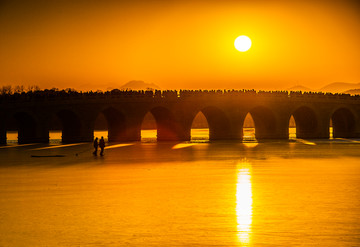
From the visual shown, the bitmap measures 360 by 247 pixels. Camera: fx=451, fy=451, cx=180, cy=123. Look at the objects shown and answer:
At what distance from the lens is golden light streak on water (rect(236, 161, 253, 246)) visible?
33.1 ft

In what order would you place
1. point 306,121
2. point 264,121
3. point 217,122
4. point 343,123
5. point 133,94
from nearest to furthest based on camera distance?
point 133,94, point 217,122, point 264,121, point 306,121, point 343,123

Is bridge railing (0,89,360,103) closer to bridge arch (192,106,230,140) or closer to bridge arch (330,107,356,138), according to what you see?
bridge arch (192,106,230,140)

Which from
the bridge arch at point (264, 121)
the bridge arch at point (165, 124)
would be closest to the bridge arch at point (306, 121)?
the bridge arch at point (264, 121)

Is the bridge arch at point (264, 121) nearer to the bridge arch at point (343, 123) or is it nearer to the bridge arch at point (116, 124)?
the bridge arch at point (343, 123)

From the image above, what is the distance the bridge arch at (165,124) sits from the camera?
52812 mm

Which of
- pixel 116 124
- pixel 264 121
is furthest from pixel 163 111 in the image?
pixel 264 121

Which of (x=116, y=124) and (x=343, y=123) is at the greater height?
(x=343, y=123)

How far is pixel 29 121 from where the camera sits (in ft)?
166

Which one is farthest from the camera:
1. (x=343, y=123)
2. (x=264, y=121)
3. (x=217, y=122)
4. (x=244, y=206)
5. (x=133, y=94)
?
(x=343, y=123)

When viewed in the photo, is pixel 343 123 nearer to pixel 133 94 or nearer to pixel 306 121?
pixel 306 121

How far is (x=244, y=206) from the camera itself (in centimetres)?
1302

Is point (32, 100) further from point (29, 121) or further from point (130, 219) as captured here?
point (130, 219)

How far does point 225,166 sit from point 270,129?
3456 centimetres

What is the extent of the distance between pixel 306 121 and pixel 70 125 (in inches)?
1224
